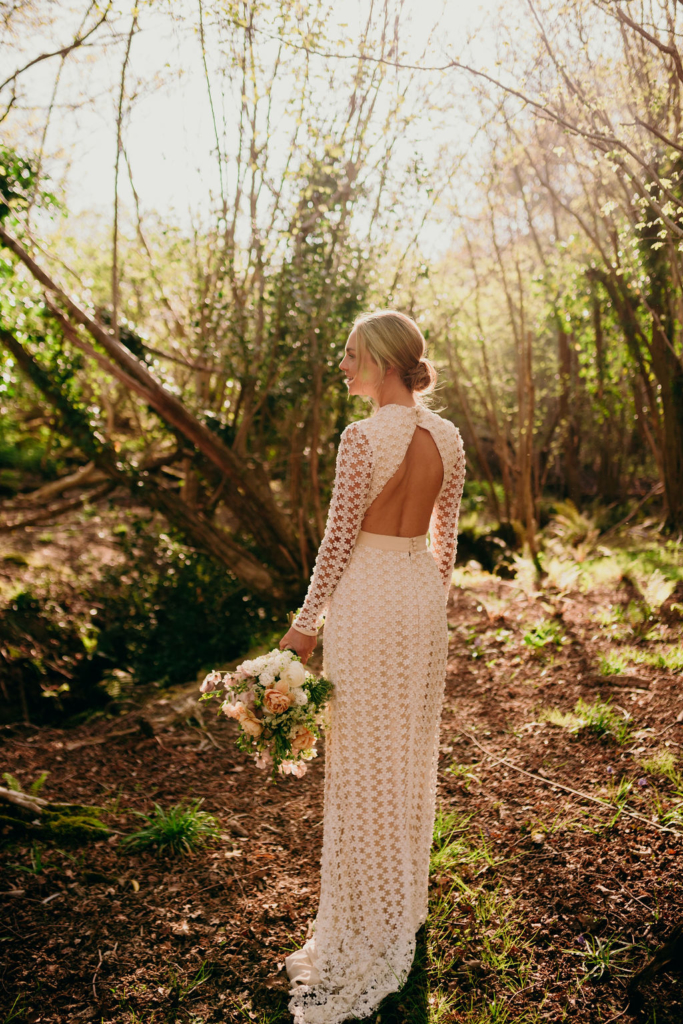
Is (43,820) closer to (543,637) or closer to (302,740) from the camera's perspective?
(302,740)

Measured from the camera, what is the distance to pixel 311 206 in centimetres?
585

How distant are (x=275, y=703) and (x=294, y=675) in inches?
4.3

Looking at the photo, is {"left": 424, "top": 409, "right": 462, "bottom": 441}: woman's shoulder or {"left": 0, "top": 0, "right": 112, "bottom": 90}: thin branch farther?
{"left": 0, "top": 0, "right": 112, "bottom": 90}: thin branch

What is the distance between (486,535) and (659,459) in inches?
87.6

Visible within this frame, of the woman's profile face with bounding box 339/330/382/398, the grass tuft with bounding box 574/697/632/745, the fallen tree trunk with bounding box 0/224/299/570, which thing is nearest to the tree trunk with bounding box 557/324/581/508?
the fallen tree trunk with bounding box 0/224/299/570

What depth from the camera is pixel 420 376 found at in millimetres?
2488

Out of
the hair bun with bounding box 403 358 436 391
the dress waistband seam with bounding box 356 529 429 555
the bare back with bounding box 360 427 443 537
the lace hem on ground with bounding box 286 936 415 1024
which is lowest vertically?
the lace hem on ground with bounding box 286 936 415 1024

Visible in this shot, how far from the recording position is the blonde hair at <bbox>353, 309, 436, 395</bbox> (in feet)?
7.89

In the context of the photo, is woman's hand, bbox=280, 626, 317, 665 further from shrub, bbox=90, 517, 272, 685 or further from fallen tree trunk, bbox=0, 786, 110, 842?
shrub, bbox=90, 517, 272, 685

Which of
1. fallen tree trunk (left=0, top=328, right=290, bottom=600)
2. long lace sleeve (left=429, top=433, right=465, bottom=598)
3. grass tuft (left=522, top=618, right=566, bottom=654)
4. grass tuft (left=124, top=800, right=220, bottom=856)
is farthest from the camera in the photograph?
fallen tree trunk (left=0, top=328, right=290, bottom=600)

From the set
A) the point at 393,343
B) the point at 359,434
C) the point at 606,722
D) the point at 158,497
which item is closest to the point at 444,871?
the point at 606,722

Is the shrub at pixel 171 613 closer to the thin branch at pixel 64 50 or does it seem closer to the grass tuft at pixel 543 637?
the grass tuft at pixel 543 637

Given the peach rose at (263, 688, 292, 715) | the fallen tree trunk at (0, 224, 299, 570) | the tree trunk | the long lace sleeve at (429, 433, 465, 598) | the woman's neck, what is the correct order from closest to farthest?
the peach rose at (263, 688, 292, 715)
the woman's neck
the long lace sleeve at (429, 433, 465, 598)
the fallen tree trunk at (0, 224, 299, 570)
the tree trunk

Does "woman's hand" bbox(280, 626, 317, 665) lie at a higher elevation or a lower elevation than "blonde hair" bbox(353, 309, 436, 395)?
lower
